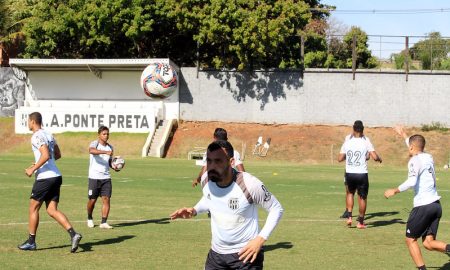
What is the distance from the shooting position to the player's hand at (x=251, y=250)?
722 cm

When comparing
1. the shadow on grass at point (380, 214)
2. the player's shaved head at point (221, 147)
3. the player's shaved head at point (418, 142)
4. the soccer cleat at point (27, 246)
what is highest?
the player's shaved head at point (221, 147)

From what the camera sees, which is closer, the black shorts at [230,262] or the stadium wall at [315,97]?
the black shorts at [230,262]

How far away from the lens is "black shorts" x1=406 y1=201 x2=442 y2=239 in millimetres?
10828

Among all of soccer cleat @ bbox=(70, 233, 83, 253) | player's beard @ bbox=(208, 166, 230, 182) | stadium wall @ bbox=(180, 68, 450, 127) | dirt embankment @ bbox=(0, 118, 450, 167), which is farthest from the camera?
stadium wall @ bbox=(180, 68, 450, 127)

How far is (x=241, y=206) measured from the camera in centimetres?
739

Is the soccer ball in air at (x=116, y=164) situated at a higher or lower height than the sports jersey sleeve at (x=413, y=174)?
lower

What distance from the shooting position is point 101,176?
15.4m

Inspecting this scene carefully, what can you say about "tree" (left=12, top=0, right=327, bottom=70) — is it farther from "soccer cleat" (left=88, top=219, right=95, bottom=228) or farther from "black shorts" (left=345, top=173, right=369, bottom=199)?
"soccer cleat" (left=88, top=219, right=95, bottom=228)

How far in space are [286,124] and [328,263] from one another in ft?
126

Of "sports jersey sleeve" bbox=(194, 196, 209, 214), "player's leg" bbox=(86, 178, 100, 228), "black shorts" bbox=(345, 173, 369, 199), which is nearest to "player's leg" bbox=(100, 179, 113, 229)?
"player's leg" bbox=(86, 178, 100, 228)

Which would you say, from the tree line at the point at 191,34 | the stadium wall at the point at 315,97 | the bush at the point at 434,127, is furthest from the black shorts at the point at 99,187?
the bush at the point at 434,127

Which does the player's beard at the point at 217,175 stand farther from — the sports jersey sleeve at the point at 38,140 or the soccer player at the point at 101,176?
the soccer player at the point at 101,176

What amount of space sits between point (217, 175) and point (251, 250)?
0.75m

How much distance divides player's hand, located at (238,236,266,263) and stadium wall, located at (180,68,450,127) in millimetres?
42773
